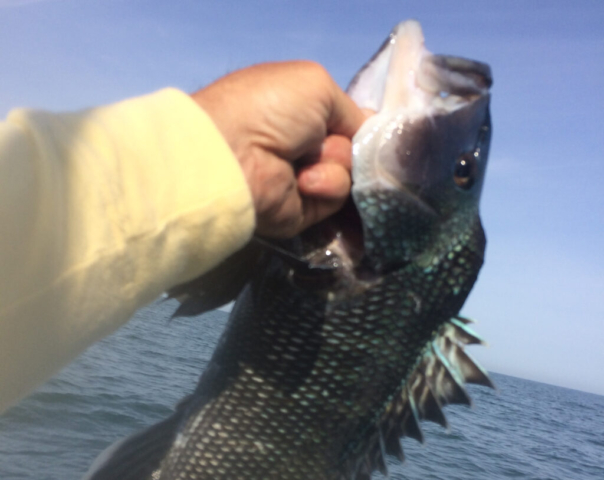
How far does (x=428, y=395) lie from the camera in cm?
222

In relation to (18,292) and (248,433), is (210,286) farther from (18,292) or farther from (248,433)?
(18,292)

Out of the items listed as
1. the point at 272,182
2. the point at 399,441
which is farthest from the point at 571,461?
the point at 272,182

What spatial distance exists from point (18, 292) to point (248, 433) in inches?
48.9

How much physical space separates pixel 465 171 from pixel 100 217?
1.40 m

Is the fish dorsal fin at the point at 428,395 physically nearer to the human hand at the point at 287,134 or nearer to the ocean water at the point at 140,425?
the ocean water at the point at 140,425

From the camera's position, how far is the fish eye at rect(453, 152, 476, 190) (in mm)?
2000

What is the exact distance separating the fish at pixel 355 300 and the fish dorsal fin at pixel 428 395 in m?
0.02

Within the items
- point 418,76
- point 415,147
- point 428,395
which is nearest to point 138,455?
point 428,395

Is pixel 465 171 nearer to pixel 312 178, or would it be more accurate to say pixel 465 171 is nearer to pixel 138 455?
pixel 312 178

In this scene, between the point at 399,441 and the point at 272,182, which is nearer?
the point at 272,182

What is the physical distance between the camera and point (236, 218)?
142 cm

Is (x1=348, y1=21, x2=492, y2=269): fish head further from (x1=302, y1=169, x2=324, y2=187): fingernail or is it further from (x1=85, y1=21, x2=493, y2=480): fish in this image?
(x1=302, y1=169, x2=324, y2=187): fingernail

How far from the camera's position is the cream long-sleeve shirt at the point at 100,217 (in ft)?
3.52

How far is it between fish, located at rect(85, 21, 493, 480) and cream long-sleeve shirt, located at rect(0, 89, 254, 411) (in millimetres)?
518
